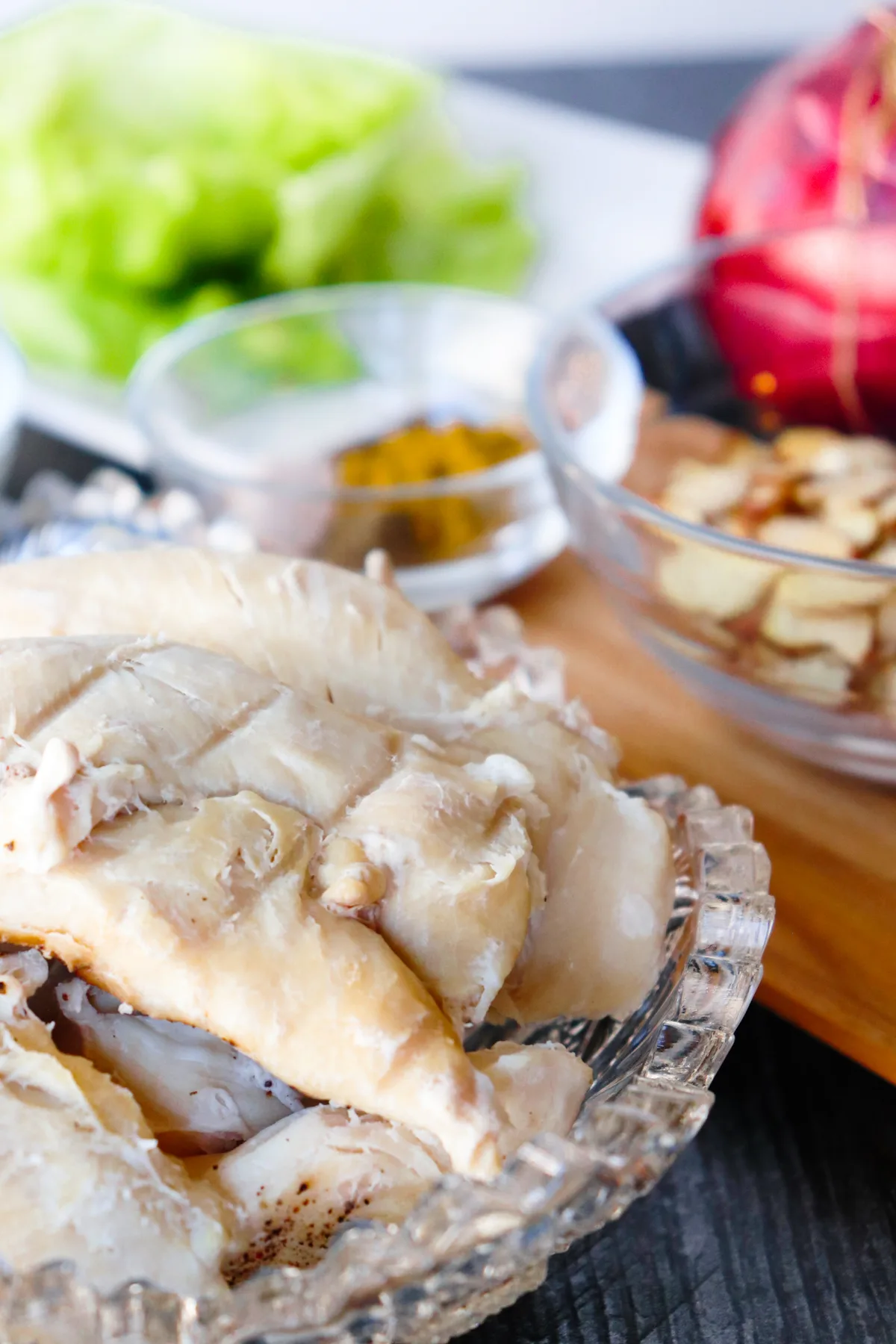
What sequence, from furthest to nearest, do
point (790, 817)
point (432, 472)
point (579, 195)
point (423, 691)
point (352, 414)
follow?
point (579, 195), point (352, 414), point (432, 472), point (790, 817), point (423, 691)

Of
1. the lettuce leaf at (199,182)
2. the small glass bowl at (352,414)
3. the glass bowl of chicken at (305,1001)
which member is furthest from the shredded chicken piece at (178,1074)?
the lettuce leaf at (199,182)

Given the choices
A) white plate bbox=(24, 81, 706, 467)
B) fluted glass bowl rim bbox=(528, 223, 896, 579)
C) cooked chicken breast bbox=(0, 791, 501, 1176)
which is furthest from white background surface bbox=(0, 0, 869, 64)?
cooked chicken breast bbox=(0, 791, 501, 1176)

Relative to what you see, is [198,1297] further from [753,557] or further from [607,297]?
[607,297]

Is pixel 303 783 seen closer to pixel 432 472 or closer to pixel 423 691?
pixel 423 691

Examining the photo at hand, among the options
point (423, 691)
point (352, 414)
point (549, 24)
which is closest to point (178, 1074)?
point (423, 691)

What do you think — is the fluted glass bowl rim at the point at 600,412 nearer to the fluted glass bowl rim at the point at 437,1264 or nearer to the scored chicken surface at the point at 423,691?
the scored chicken surface at the point at 423,691

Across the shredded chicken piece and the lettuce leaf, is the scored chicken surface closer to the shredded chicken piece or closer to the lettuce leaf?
the shredded chicken piece
